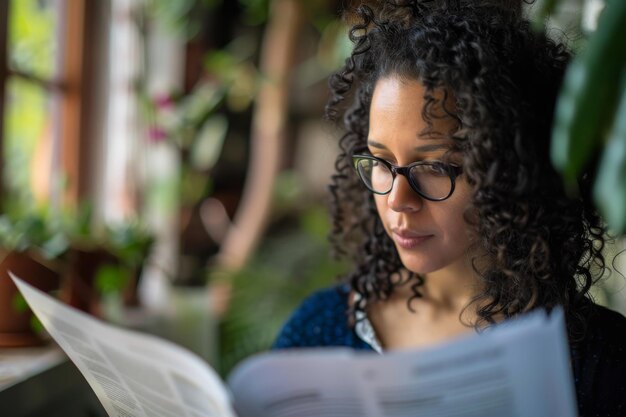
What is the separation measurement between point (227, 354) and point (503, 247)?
1.69 m

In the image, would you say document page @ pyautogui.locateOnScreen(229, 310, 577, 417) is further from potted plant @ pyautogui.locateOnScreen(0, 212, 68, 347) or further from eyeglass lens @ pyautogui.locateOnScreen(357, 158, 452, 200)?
potted plant @ pyautogui.locateOnScreen(0, 212, 68, 347)

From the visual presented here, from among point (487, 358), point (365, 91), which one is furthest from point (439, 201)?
point (487, 358)

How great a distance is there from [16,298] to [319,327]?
1.85 feet

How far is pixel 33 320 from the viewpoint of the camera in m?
1.25

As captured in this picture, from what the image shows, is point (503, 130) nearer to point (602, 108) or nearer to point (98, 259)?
point (602, 108)

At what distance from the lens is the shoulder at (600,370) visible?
3.23 ft

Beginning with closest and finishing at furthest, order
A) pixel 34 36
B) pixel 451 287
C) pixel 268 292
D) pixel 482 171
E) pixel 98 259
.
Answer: pixel 482 171 < pixel 451 287 < pixel 98 259 < pixel 34 36 < pixel 268 292

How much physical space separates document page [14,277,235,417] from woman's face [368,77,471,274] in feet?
1.21

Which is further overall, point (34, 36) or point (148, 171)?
point (148, 171)

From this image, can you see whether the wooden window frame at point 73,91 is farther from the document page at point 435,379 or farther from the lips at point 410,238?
the document page at point 435,379

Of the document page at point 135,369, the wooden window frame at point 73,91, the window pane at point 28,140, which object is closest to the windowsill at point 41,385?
the document page at point 135,369

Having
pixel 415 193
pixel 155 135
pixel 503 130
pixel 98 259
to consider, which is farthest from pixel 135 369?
pixel 155 135

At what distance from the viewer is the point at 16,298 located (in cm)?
123

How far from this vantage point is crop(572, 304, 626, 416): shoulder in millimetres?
984
